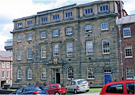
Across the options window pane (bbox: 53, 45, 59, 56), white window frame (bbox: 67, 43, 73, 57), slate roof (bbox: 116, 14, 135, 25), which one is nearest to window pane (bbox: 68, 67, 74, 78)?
white window frame (bbox: 67, 43, 73, 57)

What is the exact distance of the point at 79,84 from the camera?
21922 mm

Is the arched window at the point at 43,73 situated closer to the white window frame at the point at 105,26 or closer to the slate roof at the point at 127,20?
the white window frame at the point at 105,26

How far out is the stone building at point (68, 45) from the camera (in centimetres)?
2784

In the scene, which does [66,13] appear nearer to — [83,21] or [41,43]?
[83,21]

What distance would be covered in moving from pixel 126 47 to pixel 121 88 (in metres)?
19.4

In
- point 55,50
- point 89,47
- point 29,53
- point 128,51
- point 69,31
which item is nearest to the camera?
point 128,51

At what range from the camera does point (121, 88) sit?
8312 mm

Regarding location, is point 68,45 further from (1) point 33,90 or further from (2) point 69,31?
(1) point 33,90

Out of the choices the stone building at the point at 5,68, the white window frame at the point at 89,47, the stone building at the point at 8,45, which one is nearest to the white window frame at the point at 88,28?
the white window frame at the point at 89,47

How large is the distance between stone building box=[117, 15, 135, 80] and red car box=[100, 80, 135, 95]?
1826 cm

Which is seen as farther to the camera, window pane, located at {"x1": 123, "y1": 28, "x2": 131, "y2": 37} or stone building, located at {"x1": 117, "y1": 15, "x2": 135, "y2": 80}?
window pane, located at {"x1": 123, "y1": 28, "x2": 131, "y2": 37}

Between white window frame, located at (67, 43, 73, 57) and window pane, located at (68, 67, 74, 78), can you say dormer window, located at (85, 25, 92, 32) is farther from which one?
window pane, located at (68, 67, 74, 78)

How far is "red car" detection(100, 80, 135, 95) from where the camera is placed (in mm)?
8047

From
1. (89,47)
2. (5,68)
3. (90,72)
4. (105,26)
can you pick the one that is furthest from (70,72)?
(5,68)
